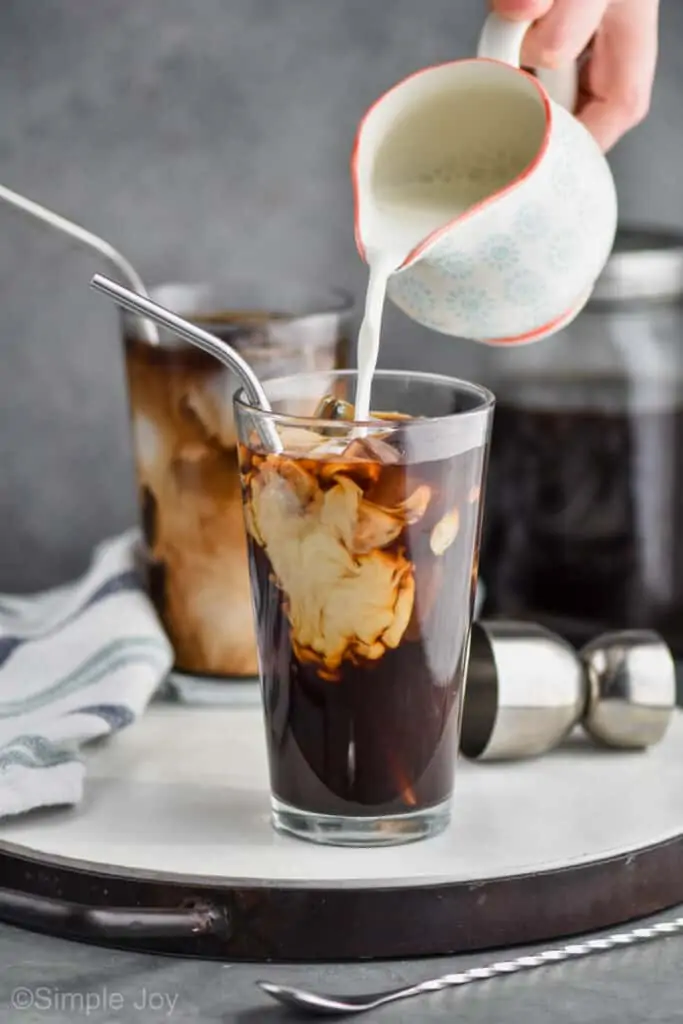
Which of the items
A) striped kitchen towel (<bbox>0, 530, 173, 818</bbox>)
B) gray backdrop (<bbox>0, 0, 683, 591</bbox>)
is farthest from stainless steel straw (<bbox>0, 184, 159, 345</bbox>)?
gray backdrop (<bbox>0, 0, 683, 591</bbox>)

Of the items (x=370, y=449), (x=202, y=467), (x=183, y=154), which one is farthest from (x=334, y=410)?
(x=183, y=154)

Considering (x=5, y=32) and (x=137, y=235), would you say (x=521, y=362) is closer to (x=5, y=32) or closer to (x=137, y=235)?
(x=137, y=235)

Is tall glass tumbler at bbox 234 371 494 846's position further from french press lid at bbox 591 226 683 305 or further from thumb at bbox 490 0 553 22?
french press lid at bbox 591 226 683 305

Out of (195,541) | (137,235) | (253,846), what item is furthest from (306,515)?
(137,235)

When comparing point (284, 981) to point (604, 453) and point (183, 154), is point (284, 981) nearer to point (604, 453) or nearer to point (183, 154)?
point (604, 453)

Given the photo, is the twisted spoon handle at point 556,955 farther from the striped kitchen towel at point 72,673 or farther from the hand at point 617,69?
the hand at point 617,69

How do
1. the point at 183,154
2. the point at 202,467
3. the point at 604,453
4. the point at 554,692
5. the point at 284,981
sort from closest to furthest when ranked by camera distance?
the point at 284,981 < the point at 554,692 < the point at 202,467 < the point at 604,453 < the point at 183,154
